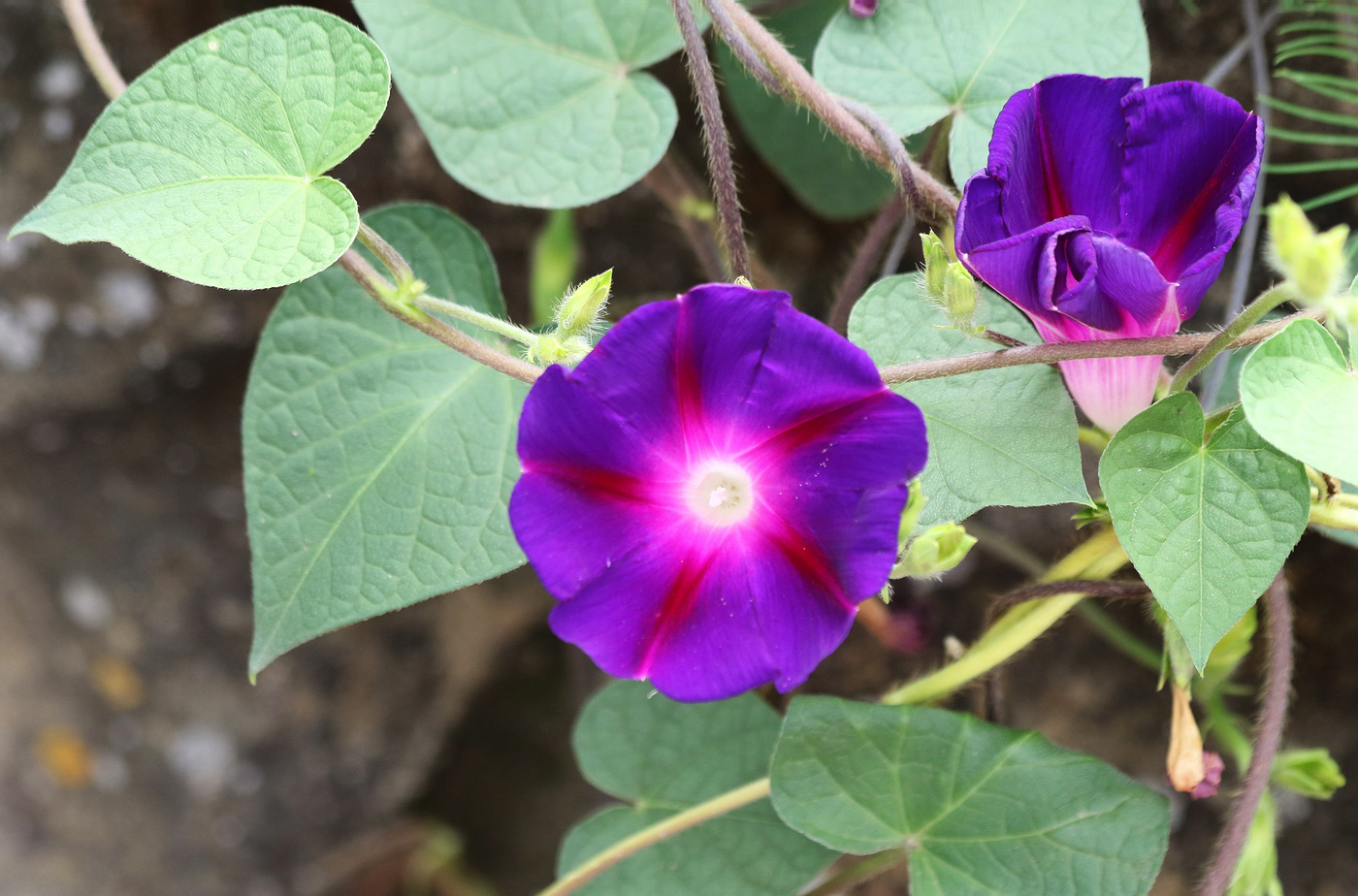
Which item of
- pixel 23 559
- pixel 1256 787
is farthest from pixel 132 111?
pixel 23 559

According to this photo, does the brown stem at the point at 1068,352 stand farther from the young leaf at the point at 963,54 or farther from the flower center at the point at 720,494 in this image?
the young leaf at the point at 963,54

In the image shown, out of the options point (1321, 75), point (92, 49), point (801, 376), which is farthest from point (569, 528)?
point (1321, 75)

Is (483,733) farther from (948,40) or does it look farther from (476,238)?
(948,40)

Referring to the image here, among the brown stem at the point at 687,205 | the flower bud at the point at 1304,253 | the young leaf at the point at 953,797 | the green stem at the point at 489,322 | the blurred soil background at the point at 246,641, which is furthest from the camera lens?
the blurred soil background at the point at 246,641

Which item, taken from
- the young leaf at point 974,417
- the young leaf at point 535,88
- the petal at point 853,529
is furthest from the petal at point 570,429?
the young leaf at point 535,88

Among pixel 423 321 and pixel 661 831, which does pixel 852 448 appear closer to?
pixel 423 321

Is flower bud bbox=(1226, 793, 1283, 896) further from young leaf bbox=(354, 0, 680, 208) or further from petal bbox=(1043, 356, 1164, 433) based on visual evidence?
young leaf bbox=(354, 0, 680, 208)
